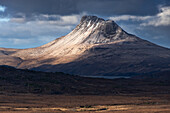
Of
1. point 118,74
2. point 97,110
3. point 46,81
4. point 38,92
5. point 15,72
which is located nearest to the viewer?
point 97,110

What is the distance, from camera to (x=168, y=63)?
654ft

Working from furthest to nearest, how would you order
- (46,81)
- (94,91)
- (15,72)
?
(15,72) < (46,81) < (94,91)

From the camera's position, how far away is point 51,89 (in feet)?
247

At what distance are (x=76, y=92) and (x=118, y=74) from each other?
11759cm

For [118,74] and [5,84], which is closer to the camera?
[5,84]

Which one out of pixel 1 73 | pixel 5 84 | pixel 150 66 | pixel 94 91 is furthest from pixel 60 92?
pixel 150 66

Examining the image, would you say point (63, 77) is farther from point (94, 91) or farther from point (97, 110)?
point (97, 110)

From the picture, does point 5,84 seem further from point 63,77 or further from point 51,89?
point 63,77

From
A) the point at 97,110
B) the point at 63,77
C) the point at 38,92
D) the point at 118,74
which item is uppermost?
the point at 118,74

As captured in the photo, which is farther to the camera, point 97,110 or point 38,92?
point 38,92

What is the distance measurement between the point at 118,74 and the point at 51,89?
11769 centimetres

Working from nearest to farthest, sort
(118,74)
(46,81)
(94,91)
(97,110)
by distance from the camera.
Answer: (97,110) → (94,91) → (46,81) → (118,74)

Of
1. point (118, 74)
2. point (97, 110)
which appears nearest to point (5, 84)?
point (97, 110)

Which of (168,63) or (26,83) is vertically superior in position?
(168,63)
